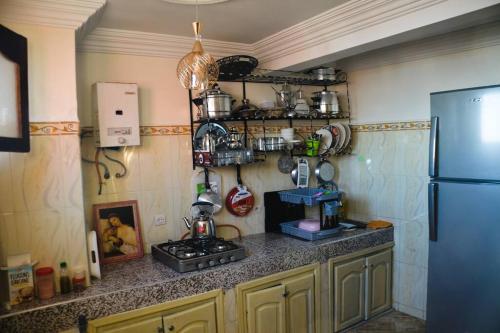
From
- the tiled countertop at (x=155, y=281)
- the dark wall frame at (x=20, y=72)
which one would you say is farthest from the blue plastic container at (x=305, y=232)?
the dark wall frame at (x=20, y=72)

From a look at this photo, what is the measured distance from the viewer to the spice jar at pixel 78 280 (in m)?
1.81

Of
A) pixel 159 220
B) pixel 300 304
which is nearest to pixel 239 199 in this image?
pixel 159 220

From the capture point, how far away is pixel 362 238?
2668 mm

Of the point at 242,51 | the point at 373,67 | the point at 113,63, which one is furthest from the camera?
the point at 373,67

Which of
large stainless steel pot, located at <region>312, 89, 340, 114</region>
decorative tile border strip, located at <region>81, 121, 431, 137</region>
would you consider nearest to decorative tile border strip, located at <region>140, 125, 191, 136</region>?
decorative tile border strip, located at <region>81, 121, 431, 137</region>

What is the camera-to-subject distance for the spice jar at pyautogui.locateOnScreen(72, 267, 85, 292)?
1.81 m

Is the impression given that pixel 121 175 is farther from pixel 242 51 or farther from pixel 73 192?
pixel 242 51

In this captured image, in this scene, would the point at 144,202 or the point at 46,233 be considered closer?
the point at 46,233

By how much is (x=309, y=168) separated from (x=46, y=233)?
6.64ft

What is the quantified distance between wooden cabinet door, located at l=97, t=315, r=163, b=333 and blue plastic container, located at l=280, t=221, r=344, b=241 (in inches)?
46.6

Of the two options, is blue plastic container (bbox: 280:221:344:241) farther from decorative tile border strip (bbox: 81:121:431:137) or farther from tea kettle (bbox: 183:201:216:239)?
decorative tile border strip (bbox: 81:121:431:137)

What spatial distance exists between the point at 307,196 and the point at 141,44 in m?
1.54

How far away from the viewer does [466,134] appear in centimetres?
208

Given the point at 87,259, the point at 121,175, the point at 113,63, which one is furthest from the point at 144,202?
the point at 113,63
